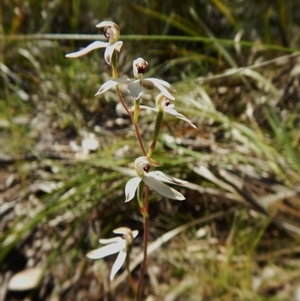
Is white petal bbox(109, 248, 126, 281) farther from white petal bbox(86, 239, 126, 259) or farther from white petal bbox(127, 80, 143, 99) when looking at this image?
white petal bbox(127, 80, 143, 99)

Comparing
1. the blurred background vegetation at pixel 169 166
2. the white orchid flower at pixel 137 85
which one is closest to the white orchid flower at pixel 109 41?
the white orchid flower at pixel 137 85

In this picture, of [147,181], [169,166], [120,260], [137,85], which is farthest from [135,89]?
[169,166]

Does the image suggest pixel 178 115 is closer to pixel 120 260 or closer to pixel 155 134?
pixel 155 134

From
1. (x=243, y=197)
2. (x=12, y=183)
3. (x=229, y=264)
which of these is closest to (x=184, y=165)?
(x=243, y=197)

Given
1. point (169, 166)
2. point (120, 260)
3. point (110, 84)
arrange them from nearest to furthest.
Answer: point (110, 84) < point (120, 260) < point (169, 166)

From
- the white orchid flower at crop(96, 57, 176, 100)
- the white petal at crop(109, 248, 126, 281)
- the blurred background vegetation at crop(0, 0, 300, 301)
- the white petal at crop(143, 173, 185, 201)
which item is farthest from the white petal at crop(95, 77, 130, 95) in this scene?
the blurred background vegetation at crop(0, 0, 300, 301)

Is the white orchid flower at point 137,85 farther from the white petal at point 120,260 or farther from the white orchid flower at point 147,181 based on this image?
the white petal at point 120,260

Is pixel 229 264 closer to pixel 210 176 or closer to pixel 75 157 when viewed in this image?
pixel 210 176
